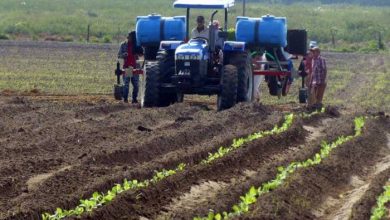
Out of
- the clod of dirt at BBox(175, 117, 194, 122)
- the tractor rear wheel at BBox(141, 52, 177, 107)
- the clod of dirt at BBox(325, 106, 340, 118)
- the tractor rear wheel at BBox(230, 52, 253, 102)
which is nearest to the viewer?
the clod of dirt at BBox(175, 117, 194, 122)

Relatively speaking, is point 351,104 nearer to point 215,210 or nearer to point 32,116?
point 32,116

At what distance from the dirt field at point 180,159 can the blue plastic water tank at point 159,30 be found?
5.82 feet

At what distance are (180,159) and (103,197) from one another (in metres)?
2.76

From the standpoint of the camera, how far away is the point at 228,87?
19.0 meters

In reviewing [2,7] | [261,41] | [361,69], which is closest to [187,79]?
[261,41]

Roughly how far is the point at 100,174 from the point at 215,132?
4.46 meters

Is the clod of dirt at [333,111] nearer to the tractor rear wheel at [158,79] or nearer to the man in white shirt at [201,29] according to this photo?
the man in white shirt at [201,29]

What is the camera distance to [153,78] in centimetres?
1909

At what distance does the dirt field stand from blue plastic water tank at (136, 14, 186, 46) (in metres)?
1.77

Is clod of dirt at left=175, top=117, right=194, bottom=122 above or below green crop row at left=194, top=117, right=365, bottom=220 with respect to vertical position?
below

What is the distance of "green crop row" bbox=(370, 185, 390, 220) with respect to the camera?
9.73 m


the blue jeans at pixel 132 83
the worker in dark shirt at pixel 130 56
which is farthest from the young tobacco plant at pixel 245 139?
the worker in dark shirt at pixel 130 56

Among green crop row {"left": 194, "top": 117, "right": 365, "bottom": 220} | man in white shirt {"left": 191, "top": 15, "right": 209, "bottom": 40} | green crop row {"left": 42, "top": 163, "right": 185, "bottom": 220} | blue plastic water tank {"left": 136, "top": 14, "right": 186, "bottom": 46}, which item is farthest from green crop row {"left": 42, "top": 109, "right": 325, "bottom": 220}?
blue plastic water tank {"left": 136, "top": 14, "right": 186, "bottom": 46}

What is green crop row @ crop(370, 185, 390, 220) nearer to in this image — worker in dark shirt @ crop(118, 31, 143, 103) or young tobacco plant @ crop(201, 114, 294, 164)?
young tobacco plant @ crop(201, 114, 294, 164)
